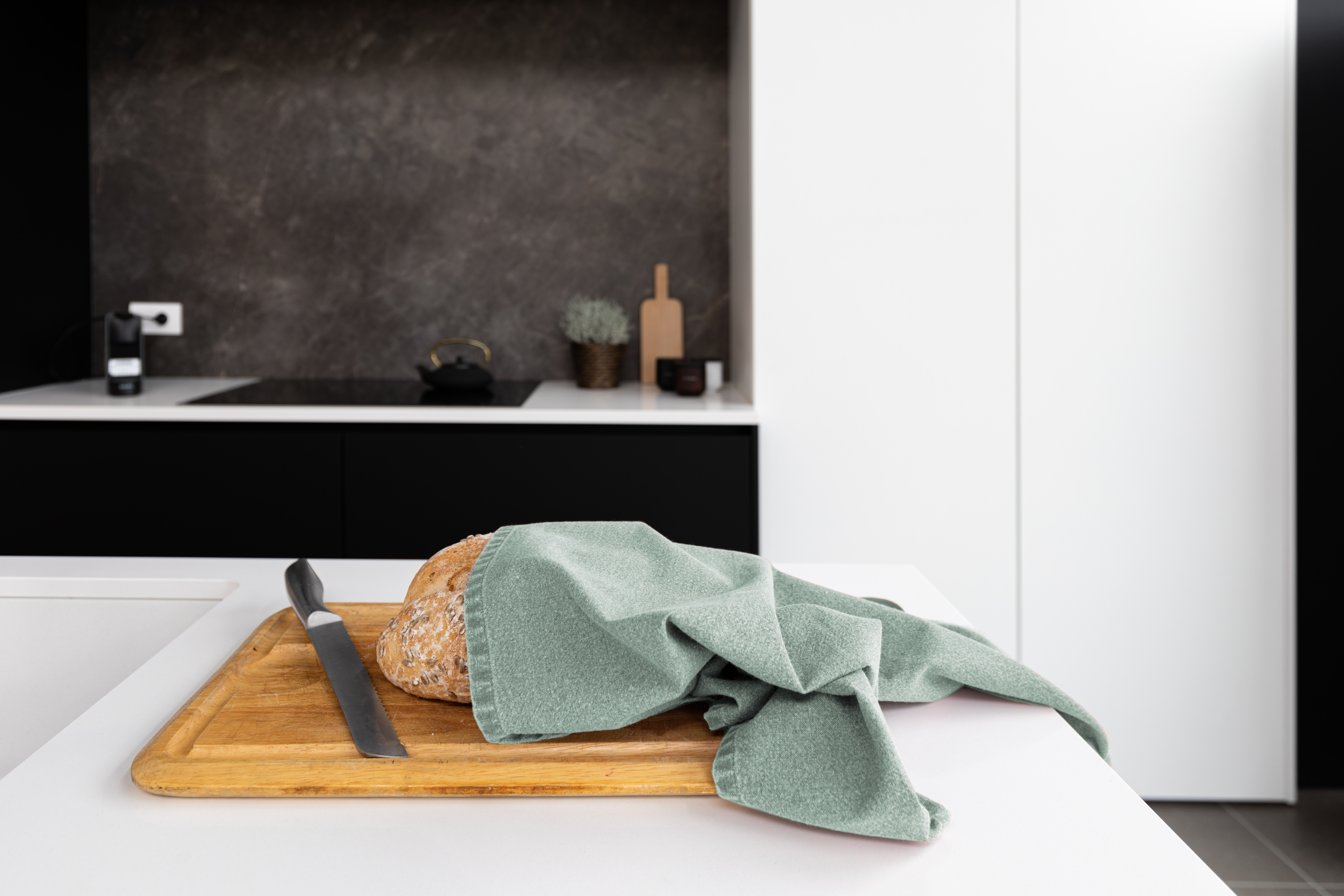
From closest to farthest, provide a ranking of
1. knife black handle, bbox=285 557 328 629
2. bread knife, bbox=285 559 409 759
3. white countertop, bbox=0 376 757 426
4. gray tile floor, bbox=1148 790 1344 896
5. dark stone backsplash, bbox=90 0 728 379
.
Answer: bread knife, bbox=285 559 409 759 → knife black handle, bbox=285 557 328 629 → gray tile floor, bbox=1148 790 1344 896 → white countertop, bbox=0 376 757 426 → dark stone backsplash, bbox=90 0 728 379

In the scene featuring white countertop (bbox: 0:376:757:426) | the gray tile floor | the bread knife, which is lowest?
the gray tile floor

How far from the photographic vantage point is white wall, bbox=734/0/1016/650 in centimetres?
220

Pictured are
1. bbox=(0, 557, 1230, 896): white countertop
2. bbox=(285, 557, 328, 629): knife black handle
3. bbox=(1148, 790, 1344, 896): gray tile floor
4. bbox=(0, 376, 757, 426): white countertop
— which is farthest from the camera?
bbox=(0, 376, 757, 426): white countertop

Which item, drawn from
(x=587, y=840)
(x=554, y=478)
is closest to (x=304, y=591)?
(x=587, y=840)

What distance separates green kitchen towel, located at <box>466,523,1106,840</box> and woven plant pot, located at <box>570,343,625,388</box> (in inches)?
75.3

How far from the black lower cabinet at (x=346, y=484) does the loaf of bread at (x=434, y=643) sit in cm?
141

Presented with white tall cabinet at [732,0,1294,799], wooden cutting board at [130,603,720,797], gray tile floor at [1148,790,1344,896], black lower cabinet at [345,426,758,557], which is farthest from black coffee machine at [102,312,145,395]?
gray tile floor at [1148,790,1344,896]

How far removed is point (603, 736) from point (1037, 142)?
1.92m

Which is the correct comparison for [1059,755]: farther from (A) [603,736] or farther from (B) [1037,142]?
(B) [1037,142]

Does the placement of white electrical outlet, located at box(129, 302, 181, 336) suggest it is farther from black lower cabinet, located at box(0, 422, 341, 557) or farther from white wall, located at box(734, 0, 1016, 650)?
white wall, located at box(734, 0, 1016, 650)

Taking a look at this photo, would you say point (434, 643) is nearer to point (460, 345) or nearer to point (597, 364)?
point (597, 364)

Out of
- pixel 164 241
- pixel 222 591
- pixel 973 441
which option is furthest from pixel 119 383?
pixel 973 441

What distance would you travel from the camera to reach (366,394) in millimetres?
2480

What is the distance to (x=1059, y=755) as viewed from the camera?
69cm
